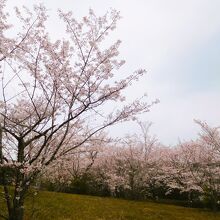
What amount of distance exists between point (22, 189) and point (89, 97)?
8.40ft

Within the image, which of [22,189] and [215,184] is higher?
[215,184]

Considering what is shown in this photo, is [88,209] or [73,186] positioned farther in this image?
[73,186]

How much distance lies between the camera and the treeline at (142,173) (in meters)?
33.0

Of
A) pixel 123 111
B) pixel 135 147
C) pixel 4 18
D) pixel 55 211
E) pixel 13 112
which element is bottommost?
pixel 55 211

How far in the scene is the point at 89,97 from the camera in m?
8.03

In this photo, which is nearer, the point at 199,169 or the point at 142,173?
the point at 199,169

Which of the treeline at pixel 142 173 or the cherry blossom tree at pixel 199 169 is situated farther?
the treeline at pixel 142 173

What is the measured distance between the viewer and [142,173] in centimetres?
3741

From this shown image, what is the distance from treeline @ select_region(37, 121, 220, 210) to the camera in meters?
33.0

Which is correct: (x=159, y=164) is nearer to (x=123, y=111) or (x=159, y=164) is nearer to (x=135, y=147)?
(x=135, y=147)

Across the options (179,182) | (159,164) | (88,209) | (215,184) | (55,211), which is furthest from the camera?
(159,164)

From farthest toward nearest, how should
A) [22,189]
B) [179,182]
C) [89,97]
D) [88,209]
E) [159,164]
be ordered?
[159,164] < [179,182] < [88,209] < [89,97] < [22,189]

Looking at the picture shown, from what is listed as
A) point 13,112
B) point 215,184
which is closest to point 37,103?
point 13,112

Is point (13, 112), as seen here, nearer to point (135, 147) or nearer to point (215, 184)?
point (215, 184)
